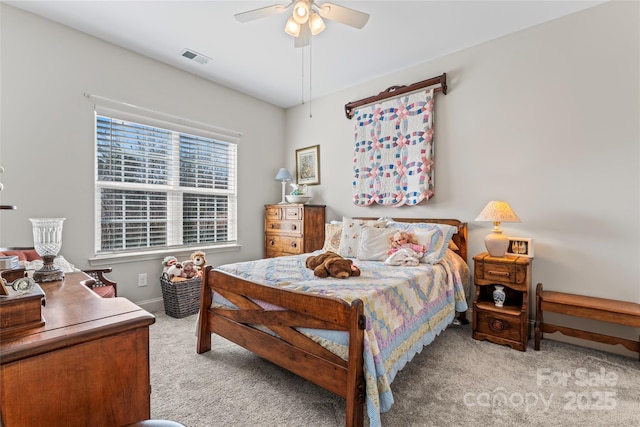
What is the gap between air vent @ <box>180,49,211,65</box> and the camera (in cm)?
313

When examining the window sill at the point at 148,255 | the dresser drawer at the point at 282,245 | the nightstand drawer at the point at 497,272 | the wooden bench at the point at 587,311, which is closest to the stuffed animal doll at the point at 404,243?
the nightstand drawer at the point at 497,272

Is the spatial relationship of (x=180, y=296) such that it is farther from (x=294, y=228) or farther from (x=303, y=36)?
(x=303, y=36)

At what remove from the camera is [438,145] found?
3258 mm

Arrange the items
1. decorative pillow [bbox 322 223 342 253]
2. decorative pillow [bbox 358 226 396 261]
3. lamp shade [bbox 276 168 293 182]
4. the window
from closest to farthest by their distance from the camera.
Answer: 1. decorative pillow [bbox 358 226 396 261]
2. the window
3. decorative pillow [bbox 322 223 342 253]
4. lamp shade [bbox 276 168 293 182]

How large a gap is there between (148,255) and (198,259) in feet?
1.71

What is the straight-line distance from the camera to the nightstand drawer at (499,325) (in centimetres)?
243

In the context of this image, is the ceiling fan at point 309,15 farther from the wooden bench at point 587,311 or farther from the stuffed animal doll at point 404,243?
the wooden bench at point 587,311

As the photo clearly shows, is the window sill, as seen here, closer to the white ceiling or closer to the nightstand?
the white ceiling

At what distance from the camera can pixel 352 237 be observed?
3166mm

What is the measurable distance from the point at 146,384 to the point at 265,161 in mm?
3856

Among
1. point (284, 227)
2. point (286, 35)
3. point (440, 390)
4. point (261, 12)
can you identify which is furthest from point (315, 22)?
point (440, 390)

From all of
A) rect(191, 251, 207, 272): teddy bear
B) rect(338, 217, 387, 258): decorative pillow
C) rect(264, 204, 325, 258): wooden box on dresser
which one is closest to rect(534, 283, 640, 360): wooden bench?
rect(338, 217, 387, 258): decorative pillow

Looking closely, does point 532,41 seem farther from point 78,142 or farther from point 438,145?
point 78,142

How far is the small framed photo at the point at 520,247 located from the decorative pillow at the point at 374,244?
1.05 metres
